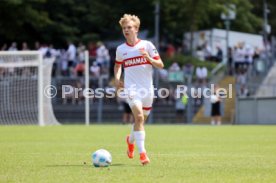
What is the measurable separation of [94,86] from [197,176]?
28.5 m

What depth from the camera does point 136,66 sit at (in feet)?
41.1

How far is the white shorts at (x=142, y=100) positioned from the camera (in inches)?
482

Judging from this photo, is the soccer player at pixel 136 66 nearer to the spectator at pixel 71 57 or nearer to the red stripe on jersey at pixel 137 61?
the red stripe on jersey at pixel 137 61

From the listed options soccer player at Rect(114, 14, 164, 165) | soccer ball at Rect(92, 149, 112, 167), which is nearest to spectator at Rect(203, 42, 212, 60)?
soccer player at Rect(114, 14, 164, 165)

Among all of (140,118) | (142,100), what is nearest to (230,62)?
(142,100)

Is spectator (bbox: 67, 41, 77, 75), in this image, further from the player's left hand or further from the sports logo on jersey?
the player's left hand

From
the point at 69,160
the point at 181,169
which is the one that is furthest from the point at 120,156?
the point at 181,169

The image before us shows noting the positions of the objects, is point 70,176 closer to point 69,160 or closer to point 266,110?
point 69,160

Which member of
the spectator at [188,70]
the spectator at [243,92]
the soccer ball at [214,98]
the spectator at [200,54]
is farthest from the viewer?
the spectator at [200,54]

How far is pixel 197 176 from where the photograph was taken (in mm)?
9945

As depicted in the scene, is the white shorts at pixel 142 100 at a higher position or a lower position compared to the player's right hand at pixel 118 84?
lower

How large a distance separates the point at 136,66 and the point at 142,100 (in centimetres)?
58

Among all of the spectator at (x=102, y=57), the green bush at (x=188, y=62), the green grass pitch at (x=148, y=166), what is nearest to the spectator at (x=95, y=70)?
the spectator at (x=102, y=57)

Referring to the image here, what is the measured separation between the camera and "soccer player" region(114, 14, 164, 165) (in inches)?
482
